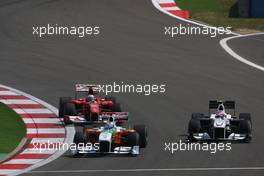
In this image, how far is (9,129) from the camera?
100ft

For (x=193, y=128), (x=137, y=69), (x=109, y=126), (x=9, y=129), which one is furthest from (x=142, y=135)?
(x=137, y=69)

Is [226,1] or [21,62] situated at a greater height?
[226,1]

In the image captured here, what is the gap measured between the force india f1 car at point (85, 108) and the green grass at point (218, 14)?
55.9 ft

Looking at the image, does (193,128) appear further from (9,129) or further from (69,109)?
(9,129)

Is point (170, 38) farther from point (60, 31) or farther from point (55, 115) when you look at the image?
point (55, 115)

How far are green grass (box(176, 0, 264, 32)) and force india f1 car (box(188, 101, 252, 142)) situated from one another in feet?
62.6

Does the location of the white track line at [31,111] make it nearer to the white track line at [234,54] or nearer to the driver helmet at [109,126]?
the driver helmet at [109,126]

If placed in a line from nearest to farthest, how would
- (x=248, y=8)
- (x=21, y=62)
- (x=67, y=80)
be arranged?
(x=67, y=80)
(x=21, y=62)
(x=248, y=8)

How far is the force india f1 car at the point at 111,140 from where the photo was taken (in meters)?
27.1

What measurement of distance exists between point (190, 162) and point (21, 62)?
16.1 m

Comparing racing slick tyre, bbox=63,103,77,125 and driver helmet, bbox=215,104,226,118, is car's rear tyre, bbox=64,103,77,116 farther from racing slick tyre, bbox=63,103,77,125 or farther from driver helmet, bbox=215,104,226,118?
driver helmet, bbox=215,104,226,118

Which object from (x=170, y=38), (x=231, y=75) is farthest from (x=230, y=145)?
(x=170, y=38)

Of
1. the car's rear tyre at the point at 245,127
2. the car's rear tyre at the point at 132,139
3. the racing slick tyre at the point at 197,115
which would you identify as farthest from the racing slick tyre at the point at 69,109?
the car's rear tyre at the point at 245,127

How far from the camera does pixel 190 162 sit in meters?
26.0
